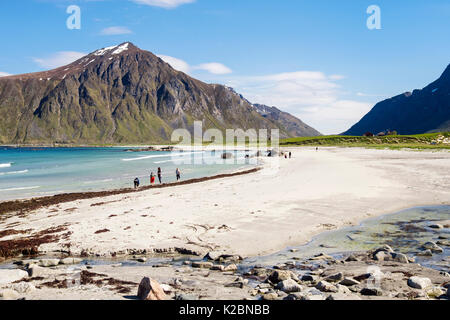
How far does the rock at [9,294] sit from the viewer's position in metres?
8.96

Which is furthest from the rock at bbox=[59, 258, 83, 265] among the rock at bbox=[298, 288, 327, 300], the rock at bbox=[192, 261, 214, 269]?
the rock at bbox=[298, 288, 327, 300]

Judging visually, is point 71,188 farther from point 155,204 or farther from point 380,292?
point 380,292

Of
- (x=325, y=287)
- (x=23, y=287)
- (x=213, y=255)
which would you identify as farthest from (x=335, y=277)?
(x=23, y=287)

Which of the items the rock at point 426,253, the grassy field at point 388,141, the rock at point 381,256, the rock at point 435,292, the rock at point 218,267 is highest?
the grassy field at point 388,141

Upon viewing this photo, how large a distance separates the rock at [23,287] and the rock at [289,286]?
7325 mm

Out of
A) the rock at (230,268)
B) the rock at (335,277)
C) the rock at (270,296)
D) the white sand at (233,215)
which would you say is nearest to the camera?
the rock at (270,296)

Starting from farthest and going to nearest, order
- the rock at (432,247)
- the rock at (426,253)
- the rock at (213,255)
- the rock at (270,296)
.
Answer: the rock at (213,255) → the rock at (432,247) → the rock at (426,253) → the rock at (270,296)

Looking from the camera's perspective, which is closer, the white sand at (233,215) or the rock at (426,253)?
the rock at (426,253)

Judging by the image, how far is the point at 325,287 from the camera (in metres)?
9.32

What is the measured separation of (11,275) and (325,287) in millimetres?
10396

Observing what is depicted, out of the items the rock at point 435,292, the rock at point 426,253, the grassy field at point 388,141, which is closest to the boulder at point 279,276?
the rock at point 435,292

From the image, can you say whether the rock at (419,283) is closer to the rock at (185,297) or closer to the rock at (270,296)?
the rock at (270,296)
